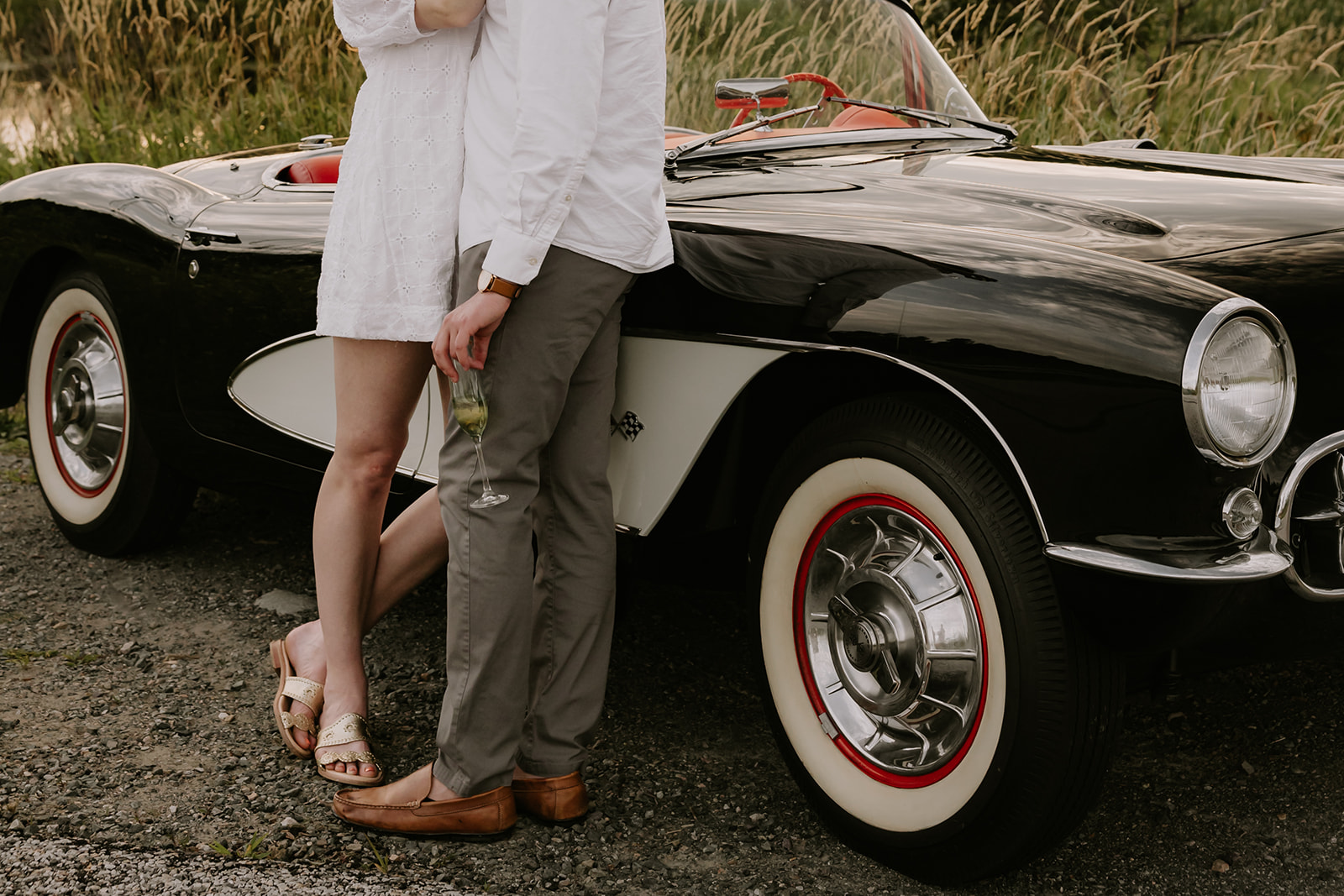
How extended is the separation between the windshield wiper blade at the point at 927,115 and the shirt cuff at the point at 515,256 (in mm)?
1260

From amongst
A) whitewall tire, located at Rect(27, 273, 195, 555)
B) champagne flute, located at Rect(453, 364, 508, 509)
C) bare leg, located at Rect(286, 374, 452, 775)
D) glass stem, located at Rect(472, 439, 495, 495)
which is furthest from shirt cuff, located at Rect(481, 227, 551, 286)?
whitewall tire, located at Rect(27, 273, 195, 555)

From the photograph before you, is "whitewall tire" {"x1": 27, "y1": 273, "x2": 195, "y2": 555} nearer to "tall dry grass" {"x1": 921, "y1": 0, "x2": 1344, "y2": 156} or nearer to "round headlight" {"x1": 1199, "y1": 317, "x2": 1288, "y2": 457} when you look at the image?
"round headlight" {"x1": 1199, "y1": 317, "x2": 1288, "y2": 457}

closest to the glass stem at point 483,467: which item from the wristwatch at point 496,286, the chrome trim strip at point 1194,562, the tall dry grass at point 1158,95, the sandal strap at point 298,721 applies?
the wristwatch at point 496,286

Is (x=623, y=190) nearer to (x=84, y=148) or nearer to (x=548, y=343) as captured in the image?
(x=548, y=343)

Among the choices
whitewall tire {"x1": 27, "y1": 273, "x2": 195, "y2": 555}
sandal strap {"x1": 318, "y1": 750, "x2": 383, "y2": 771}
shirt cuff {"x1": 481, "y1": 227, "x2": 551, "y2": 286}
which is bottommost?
sandal strap {"x1": 318, "y1": 750, "x2": 383, "y2": 771}

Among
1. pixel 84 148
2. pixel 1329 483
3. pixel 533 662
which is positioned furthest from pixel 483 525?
pixel 84 148

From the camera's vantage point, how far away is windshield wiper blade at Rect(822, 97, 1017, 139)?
2943 mm

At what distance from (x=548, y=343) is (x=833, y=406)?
476mm

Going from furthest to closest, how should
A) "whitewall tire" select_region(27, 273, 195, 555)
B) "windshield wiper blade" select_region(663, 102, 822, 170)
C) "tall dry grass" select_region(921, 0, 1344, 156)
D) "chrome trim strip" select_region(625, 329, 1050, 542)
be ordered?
"tall dry grass" select_region(921, 0, 1344, 156), "whitewall tire" select_region(27, 273, 195, 555), "windshield wiper blade" select_region(663, 102, 822, 170), "chrome trim strip" select_region(625, 329, 1050, 542)

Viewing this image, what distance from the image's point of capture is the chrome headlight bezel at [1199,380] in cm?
164

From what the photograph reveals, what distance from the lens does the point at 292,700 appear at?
2594 mm

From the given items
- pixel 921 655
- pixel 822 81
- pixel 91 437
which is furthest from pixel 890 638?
pixel 91 437

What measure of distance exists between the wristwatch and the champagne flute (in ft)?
0.44

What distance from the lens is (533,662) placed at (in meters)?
2.23
